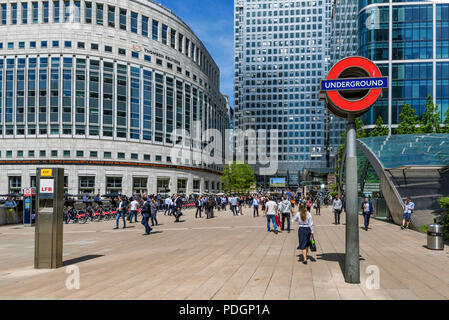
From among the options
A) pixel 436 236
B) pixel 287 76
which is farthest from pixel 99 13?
pixel 287 76

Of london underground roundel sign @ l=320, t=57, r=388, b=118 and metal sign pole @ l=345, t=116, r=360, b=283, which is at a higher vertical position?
london underground roundel sign @ l=320, t=57, r=388, b=118

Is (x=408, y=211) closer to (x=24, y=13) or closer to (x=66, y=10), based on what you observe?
(x=66, y=10)

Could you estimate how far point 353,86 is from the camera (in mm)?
7793

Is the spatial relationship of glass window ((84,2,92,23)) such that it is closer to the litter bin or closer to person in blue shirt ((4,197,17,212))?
person in blue shirt ((4,197,17,212))

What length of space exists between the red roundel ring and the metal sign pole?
1.28 ft

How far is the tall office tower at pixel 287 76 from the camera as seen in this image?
117375 millimetres

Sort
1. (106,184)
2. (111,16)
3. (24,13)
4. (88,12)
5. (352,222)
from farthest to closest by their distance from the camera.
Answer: (111,16) → (88,12) → (24,13) → (106,184) → (352,222)

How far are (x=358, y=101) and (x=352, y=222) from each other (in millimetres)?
2731

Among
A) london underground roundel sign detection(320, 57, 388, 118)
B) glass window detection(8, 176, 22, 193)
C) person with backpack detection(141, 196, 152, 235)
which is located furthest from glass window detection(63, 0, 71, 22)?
london underground roundel sign detection(320, 57, 388, 118)

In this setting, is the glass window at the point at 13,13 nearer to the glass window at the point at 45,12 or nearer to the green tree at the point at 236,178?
the glass window at the point at 45,12

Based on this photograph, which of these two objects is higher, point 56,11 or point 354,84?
point 56,11

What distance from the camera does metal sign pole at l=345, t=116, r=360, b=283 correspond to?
7445 mm

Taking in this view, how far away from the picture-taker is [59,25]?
165 ft

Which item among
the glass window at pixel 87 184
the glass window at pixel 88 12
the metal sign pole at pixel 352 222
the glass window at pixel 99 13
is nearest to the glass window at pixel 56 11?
the glass window at pixel 88 12
